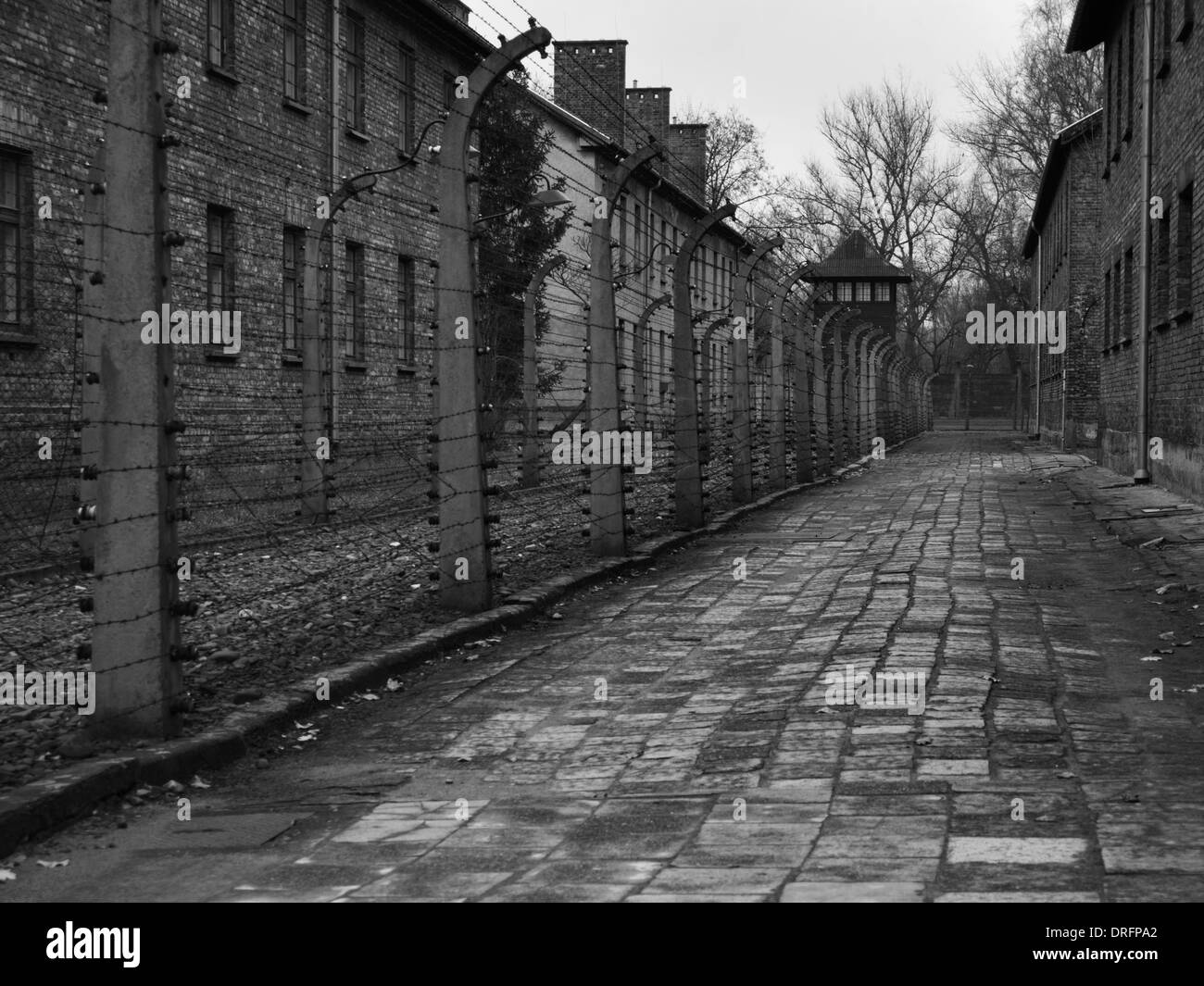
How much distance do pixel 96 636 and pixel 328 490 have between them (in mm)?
9547

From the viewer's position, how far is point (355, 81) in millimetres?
25516

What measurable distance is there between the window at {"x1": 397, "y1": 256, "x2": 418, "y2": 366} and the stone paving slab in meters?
15.6

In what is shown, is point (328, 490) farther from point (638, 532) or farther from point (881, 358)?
point (881, 358)

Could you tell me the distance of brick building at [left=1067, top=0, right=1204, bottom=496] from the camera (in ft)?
63.1

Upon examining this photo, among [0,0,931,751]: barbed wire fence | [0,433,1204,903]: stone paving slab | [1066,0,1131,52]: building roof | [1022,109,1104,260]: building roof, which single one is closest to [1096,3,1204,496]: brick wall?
[1066,0,1131,52]: building roof

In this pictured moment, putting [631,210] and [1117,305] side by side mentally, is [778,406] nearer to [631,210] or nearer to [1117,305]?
[1117,305]

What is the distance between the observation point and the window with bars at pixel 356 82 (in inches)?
989

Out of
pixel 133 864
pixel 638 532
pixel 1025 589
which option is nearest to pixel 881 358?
pixel 638 532

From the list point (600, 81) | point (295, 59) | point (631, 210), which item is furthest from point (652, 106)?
point (295, 59)

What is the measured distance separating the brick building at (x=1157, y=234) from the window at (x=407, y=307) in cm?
1078

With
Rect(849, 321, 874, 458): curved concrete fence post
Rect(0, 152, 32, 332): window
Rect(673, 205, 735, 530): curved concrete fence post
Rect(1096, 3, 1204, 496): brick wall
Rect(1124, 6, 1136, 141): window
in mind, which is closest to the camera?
Rect(0, 152, 32, 332): window

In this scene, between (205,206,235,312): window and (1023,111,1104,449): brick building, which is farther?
(1023,111,1104,449): brick building

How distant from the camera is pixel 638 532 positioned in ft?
52.7

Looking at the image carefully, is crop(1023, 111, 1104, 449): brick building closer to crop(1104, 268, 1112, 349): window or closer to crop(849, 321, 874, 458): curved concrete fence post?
crop(1104, 268, 1112, 349): window
